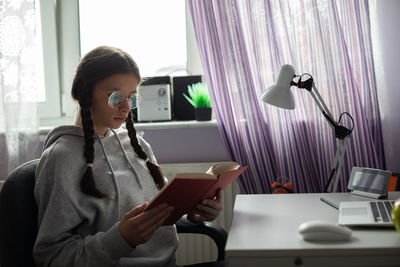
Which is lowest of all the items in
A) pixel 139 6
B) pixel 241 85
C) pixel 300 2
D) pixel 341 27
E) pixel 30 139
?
pixel 30 139

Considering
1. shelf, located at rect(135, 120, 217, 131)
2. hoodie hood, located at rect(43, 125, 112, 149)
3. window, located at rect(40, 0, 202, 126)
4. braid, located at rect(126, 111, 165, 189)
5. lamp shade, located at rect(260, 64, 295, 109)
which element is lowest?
braid, located at rect(126, 111, 165, 189)

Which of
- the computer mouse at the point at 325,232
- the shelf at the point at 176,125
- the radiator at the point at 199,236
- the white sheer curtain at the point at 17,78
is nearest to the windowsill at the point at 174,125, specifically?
the shelf at the point at 176,125

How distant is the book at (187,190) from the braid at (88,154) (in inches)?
8.2

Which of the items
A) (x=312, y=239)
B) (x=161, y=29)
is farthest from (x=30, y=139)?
(x=312, y=239)

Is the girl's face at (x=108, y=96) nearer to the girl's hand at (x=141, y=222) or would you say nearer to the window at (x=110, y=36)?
the girl's hand at (x=141, y=222)

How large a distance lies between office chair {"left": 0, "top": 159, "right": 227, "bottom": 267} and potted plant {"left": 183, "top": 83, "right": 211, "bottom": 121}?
3.28 feet

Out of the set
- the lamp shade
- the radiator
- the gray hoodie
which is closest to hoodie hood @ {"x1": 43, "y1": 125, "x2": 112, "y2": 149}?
the gray hoodie

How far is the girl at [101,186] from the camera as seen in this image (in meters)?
1.08

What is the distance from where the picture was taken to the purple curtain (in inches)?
74.6

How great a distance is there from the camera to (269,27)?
1.94 meters

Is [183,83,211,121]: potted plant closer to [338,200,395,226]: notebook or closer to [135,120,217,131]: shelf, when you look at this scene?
[135,120,217,131]: shelf

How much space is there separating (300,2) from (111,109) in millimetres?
1062

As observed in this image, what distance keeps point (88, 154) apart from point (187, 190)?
337 mm

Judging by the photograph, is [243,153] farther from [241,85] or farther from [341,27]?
[341,27]
